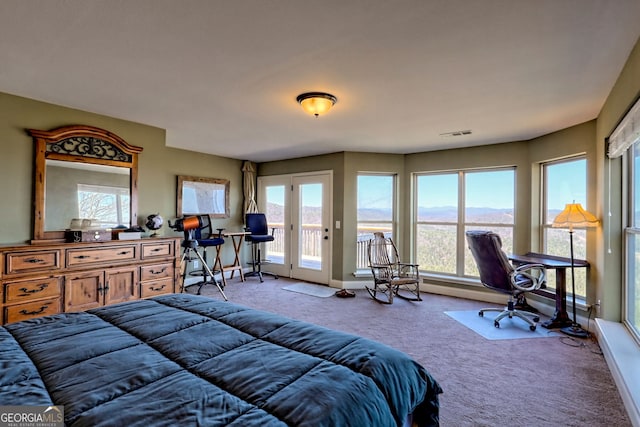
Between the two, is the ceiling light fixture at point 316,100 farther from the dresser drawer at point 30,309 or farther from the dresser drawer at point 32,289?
the dresser drawer at point 30,309

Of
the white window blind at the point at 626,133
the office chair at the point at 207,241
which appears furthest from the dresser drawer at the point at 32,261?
the white window blind at the point at 626,133

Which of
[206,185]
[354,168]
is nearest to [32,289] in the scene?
[206,185]

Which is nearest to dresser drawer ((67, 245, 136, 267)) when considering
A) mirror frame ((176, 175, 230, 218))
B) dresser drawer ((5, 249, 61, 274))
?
dresser drawer ((5, 249, 61, 274))

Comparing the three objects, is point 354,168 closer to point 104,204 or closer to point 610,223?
point 610,223

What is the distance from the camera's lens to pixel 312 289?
5410mm

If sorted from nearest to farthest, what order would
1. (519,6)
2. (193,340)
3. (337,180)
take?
(193,340)
(519,6)
(337,180)

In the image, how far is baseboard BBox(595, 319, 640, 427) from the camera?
1961 mm

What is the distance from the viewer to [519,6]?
170cm

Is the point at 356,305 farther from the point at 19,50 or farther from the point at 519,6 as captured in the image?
the point at 19,50

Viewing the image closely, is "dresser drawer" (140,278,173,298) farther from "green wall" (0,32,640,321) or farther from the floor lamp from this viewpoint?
the floor lamp

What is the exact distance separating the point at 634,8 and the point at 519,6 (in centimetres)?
62

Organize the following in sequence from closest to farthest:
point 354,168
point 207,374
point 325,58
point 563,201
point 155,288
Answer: point 207,374
point 325,58
point 155,288
point 563,201
point 354,168

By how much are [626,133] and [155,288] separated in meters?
4.61

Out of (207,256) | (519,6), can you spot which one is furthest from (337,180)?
(519,6)
